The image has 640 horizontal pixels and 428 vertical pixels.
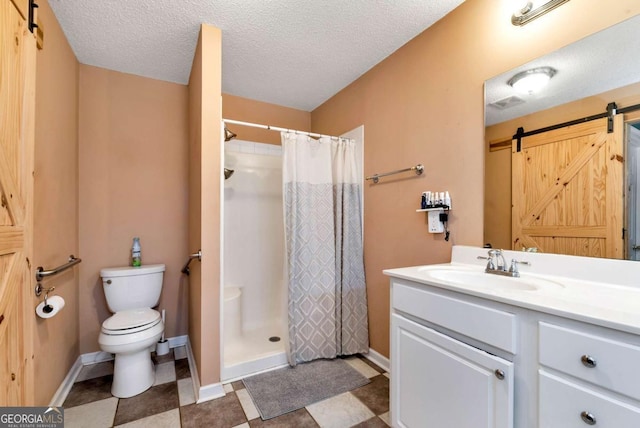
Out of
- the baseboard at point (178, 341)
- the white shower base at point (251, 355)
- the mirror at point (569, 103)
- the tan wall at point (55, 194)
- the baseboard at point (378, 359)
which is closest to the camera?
the mirror at point (569, 103)

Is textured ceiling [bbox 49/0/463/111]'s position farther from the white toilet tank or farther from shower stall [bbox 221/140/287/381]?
the white toilet tank

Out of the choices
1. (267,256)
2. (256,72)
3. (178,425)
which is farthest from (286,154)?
(178,425)

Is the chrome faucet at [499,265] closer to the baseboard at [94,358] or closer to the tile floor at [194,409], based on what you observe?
the tile floor at [194,409]

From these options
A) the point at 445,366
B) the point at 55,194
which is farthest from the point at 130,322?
the point at 445,366

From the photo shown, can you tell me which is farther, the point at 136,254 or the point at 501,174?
the point at 136,254

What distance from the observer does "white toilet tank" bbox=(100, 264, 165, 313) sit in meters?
2.07

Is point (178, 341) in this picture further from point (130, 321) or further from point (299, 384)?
point (299, 384)

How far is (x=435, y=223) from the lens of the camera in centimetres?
170

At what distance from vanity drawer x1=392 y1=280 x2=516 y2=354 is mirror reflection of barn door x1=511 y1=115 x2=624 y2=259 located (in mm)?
547

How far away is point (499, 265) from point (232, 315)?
2.04 metres

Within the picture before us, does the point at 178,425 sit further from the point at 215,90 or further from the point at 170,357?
the point at 215,90

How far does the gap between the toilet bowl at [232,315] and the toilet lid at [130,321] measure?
1.83 ft

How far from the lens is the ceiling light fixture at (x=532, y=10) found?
4.09ft

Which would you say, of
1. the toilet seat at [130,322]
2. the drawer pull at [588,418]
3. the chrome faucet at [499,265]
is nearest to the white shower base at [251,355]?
the toilet seat at [130,322]
